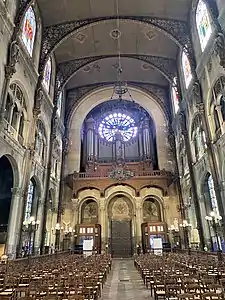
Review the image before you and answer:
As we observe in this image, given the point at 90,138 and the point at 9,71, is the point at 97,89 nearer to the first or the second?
the point at 90,138

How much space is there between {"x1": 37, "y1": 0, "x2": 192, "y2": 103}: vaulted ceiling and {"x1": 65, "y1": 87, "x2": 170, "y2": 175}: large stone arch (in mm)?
2340

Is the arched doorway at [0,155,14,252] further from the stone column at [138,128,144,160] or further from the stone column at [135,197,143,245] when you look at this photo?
the stone column at [138,128,144,160]

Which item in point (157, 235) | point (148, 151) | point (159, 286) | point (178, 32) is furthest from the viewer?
point (148, 151)

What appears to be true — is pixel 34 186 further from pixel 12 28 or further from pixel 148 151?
pixel 148 151

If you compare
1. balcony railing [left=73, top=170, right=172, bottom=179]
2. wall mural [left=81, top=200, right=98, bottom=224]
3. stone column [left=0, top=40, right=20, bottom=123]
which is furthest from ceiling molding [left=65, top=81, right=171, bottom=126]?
stone column [left=0, top=40, right=20, bottom=123]

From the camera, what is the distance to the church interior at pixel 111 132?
17078mm

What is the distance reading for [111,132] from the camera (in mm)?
33594

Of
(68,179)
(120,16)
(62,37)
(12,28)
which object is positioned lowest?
(68,179)

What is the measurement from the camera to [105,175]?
28031 mm

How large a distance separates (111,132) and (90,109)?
13.2ft

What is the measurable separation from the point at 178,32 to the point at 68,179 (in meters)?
18.3

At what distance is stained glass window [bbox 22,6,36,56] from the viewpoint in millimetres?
19386

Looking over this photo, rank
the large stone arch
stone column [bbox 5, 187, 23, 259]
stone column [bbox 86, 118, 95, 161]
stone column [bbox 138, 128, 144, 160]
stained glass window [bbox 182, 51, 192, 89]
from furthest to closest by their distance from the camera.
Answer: stone column [bbox 138, 128, 144, 160] < stone column [bbox 86, 118, 95, 161] < the large stone arch < stained glass window [bbox 182, 51, 192, 89] < stone column [bbox 5, 187, 23, 259]

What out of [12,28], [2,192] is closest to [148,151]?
[2,192]
